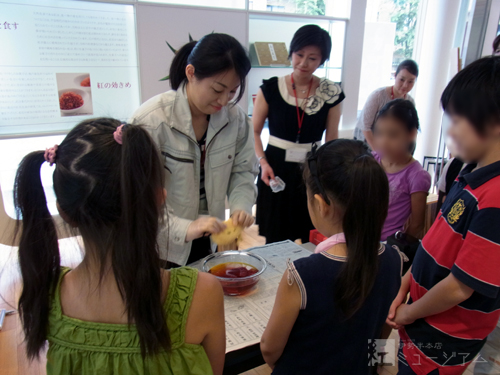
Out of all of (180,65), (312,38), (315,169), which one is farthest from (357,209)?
(312,38)

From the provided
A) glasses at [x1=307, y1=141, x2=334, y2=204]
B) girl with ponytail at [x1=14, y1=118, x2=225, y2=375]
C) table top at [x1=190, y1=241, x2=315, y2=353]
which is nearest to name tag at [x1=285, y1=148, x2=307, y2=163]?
table top at [x1=190, y1=241, x2=315, y2=353]

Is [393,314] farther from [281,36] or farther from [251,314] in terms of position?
[281,36]

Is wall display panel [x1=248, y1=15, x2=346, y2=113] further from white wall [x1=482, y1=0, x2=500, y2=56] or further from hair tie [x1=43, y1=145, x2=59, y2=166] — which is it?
hair tie [x1=43, y1=145, x2=59, y2=166]

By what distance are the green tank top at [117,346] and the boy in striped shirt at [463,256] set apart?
0.74 meters

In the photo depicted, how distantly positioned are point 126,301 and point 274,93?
5.86 feet

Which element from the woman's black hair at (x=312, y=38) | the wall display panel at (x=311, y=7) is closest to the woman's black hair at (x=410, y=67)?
the wall display panel at (x=311, y=7)

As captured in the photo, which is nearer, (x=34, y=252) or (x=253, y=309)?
(x=34, y=252)

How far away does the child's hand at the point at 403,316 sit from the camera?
1.15m

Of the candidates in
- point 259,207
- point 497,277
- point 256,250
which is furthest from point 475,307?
point 259,207

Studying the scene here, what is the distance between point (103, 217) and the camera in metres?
0.72

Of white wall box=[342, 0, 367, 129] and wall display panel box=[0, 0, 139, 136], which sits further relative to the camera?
white wall box=[342, 0, 367, 129]

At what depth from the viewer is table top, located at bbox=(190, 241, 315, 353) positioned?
3.37 ft

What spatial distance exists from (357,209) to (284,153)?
144 cm

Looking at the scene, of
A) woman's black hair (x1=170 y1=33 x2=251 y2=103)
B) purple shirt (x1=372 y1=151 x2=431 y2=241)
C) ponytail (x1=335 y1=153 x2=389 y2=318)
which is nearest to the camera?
ponytail (x1=335 y1=153 x2=389 y2=318)
